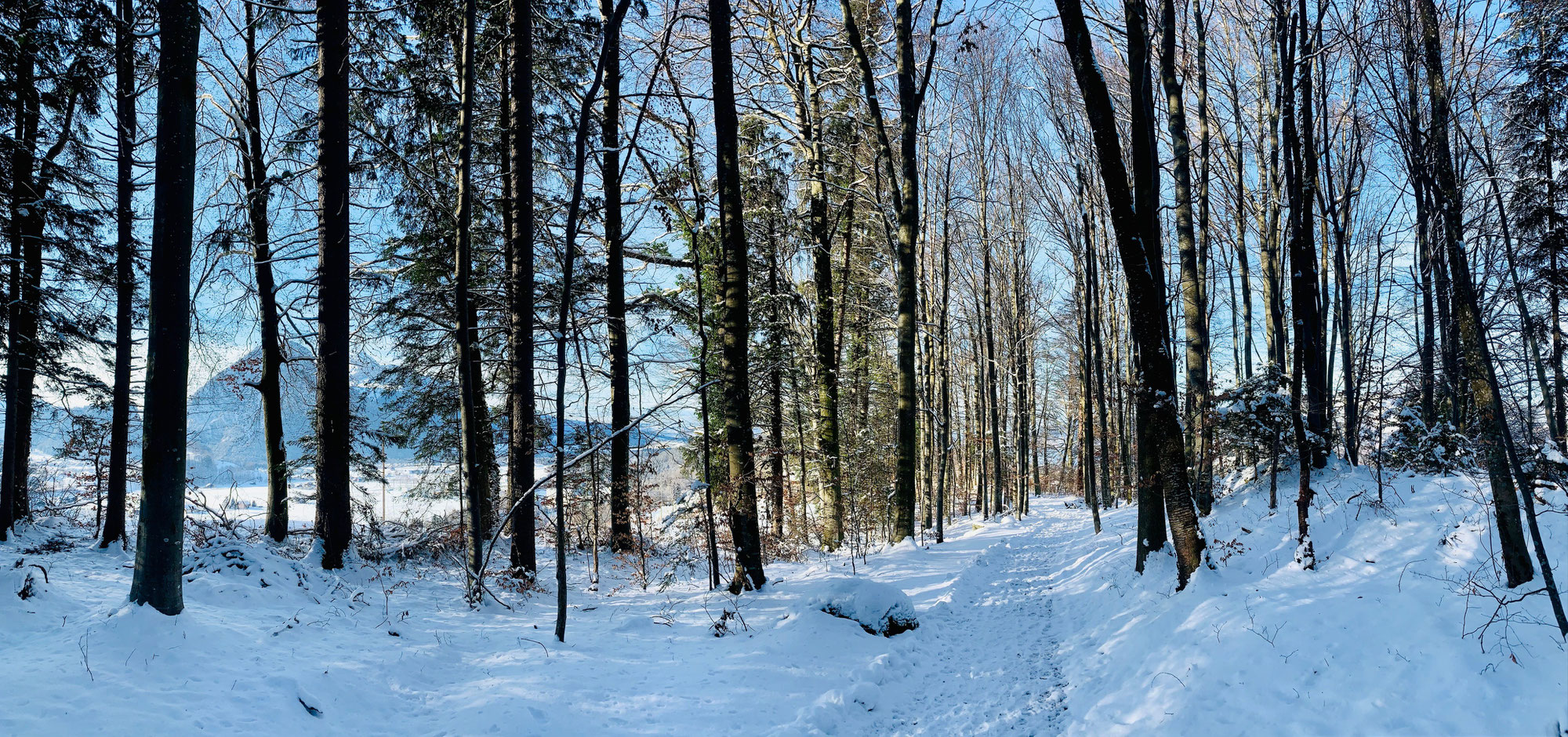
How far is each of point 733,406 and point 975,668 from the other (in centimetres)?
389

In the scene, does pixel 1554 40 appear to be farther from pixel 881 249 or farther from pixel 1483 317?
pixel 881 249

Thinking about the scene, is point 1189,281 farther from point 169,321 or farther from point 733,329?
point 169,321

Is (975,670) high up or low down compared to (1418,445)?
down

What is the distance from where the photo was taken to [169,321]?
5.70 metres

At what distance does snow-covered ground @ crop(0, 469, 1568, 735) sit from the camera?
13.6ft

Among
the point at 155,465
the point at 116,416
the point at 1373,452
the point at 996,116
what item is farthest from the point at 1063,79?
the point at 116,416

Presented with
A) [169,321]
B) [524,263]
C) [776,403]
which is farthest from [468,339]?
[776,403]

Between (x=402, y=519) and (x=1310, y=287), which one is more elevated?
(x=1310, y=287)

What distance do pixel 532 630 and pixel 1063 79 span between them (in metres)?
14.0

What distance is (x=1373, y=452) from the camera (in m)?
11.1

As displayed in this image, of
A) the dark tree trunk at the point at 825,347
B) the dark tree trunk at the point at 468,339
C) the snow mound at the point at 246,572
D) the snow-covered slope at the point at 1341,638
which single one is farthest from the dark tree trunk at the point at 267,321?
the snow-covered slope at the point at 1341,638

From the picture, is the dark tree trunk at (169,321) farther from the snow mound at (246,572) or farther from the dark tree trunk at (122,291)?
the dark tree trunk at (122,291)

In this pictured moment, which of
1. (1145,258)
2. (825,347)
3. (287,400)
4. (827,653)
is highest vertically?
(1145,258)

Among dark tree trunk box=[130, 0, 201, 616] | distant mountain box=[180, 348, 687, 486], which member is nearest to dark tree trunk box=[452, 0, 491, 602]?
dark tree trunk box=[130, 0, 201, 616]
